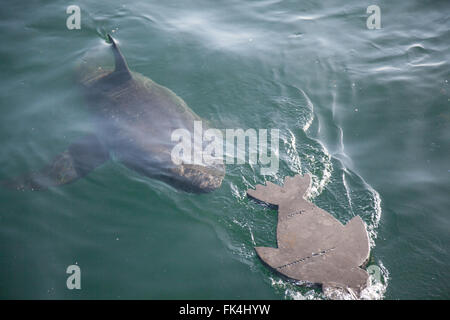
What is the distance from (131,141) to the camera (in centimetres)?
562

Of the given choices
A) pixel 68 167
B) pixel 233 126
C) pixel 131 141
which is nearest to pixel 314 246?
pixel 233 126

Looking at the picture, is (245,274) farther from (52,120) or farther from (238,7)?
(238,7)

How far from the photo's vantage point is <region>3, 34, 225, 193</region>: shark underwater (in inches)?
211

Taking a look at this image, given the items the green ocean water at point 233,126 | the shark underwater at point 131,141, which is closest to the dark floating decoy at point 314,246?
the green ocean water at point 233,126

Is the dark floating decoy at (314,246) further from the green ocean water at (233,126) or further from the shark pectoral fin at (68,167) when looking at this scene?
the shark pectoral fin at (68,167)

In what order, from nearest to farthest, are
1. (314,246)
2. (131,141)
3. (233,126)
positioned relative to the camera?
(314,246) < (131,141) < (233,126)

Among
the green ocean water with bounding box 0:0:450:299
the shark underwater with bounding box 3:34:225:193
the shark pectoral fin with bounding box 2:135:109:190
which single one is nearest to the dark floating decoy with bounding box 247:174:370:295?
the green ocean water with bounding box 0:0:450:299

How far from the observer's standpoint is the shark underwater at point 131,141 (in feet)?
17.6

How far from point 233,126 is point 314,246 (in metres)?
2.89

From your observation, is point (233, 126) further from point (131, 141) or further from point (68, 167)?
point (68, 167)

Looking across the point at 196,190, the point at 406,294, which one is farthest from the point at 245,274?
the point at 406,294

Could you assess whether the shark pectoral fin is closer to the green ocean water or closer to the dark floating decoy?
the green ocean water

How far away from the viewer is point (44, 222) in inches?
199
